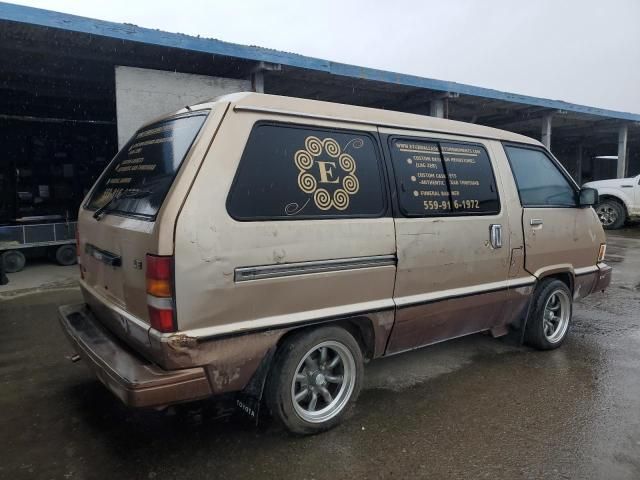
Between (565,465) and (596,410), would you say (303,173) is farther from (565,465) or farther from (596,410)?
(596,410)

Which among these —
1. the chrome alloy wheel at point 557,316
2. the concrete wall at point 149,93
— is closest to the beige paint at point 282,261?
the chrome alloy wheel at point 557,316

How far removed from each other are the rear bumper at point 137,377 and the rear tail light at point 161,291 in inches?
9.4

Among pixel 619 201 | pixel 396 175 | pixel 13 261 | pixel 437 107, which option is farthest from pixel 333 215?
pixel 619 201

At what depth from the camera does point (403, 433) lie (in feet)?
9.48

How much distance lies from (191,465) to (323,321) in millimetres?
1090

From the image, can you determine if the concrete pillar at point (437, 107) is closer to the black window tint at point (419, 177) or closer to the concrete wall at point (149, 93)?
the concrete wall at point (149, 93)

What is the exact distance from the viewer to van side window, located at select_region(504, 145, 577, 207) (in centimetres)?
396

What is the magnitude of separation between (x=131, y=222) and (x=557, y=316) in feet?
12.9

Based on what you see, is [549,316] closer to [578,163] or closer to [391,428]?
[391,428]

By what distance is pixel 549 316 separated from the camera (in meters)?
4.30

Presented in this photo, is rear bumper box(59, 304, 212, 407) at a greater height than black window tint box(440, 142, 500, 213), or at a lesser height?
lesser

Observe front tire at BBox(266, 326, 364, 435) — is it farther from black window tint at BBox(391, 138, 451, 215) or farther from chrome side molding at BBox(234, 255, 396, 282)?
black window tint at BBox(391, 138, 451, 215)

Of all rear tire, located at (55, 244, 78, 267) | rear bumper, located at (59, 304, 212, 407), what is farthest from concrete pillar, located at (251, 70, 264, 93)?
rear bumper, located at (59, 304, 212, 407)

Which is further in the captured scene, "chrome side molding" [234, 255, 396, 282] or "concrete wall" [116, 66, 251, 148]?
"concrete wall" [116, 66, 251, 148]
